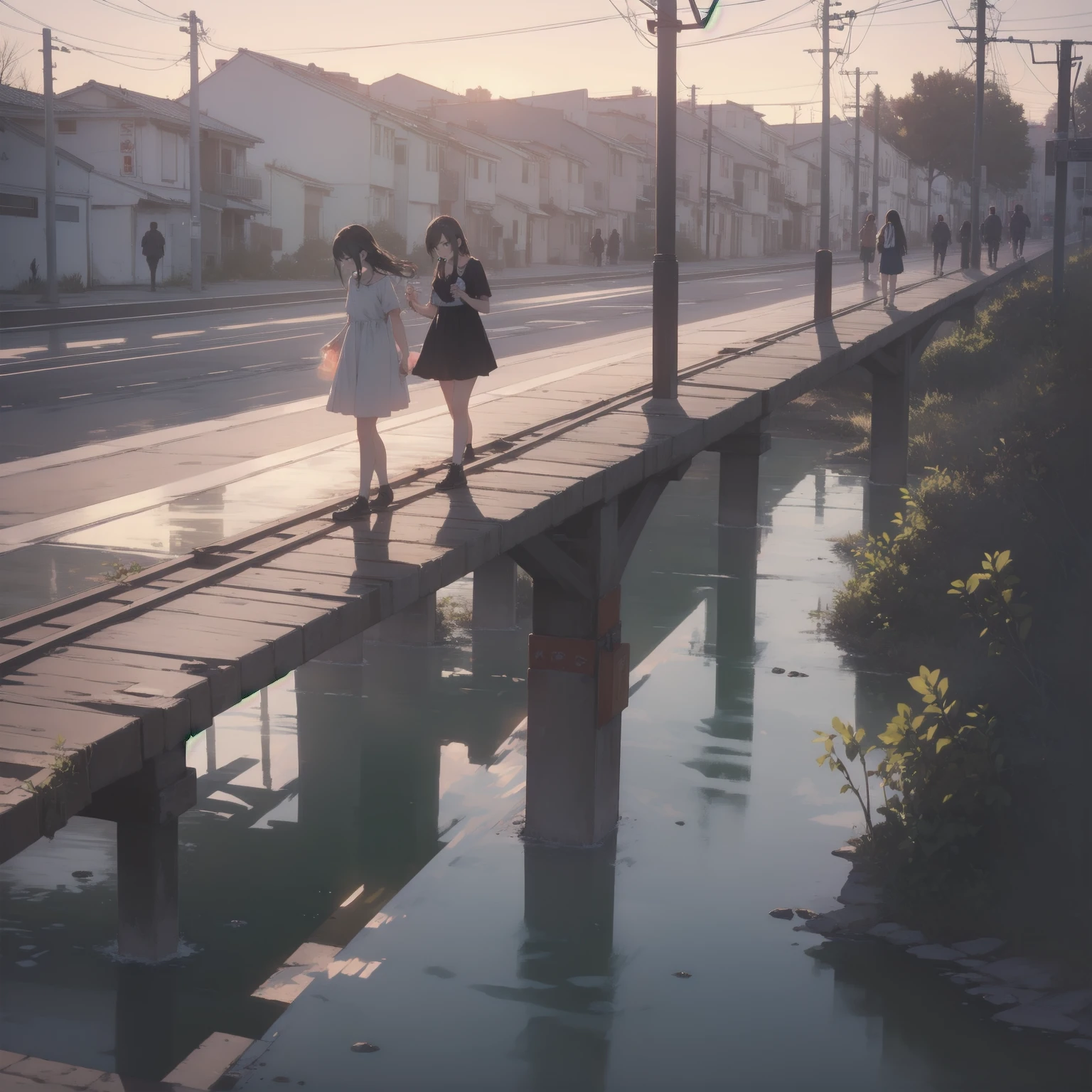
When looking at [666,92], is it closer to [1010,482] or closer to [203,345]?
[1010,482]

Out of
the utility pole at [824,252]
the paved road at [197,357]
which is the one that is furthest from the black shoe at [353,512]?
the utility pole at [824,252]

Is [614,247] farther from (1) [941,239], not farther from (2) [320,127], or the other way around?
(1) [941,239]

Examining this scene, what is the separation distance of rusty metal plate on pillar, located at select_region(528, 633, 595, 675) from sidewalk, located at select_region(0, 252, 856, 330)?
77.2 feet

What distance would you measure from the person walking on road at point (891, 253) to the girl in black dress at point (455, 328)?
15.6 m

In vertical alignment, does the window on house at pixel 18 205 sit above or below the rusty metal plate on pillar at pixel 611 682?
above

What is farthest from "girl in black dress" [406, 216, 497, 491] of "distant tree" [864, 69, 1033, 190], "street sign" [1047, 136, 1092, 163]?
"distant tree" [864, 69, 1033, 190]

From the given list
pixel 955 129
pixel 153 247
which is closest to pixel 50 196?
pixel 153 247

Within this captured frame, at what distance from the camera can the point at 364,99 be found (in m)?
58.8

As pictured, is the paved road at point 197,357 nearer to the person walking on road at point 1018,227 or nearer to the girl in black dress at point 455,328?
the person walking on road at point 1018,227

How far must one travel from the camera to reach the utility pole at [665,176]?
31.6ft

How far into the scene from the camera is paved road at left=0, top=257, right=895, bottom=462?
17.5m

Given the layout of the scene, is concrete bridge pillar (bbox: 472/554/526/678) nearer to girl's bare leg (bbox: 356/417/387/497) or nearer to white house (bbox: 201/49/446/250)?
girl's bare leg (bbox: 356/417/387/497)

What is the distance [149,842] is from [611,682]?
356 centimetres

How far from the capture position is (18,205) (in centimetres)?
4044
